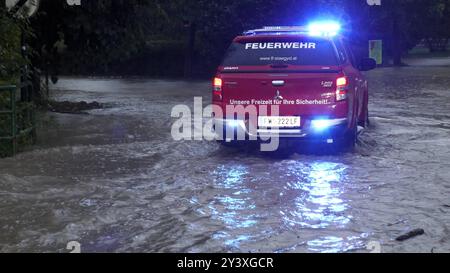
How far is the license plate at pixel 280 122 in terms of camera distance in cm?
807

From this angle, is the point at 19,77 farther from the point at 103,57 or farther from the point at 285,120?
the point at 103,57

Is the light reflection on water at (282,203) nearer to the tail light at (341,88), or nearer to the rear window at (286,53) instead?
the tail light at (341,88)

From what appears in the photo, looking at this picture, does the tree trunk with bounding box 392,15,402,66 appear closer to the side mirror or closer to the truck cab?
the side mirror

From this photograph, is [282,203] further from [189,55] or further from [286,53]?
[189,55]

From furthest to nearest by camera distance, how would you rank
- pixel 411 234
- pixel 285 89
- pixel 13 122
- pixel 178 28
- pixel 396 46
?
pixel 396 46
pixel 178 28
pixel 13 122
pixel 285 89
pixel 411 234

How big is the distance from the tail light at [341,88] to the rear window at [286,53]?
0.30 metres

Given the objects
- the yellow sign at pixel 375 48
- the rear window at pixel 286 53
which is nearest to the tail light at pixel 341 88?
the rear window at pixel 286 53

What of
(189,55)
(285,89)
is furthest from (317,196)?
(189,55)

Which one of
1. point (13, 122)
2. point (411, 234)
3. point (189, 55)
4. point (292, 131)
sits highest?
point (189, 55)

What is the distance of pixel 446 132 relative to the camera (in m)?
10.9

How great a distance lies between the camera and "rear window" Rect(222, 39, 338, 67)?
8.27 m

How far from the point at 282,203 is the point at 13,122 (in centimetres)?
449

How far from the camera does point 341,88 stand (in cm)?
808
